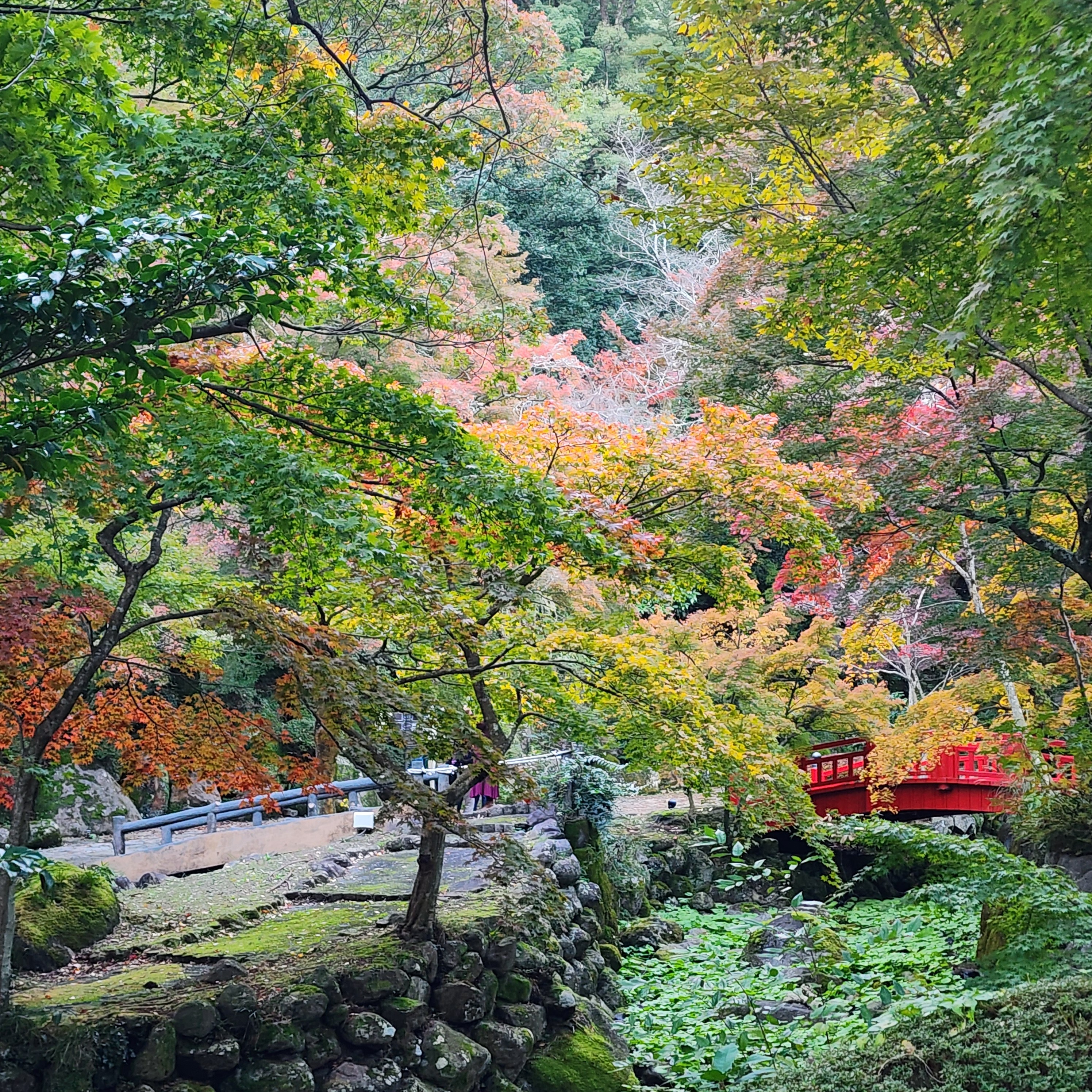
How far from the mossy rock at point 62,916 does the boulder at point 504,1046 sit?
115 inches

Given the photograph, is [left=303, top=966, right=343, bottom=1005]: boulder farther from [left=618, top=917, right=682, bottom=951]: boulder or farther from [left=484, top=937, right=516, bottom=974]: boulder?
[left=618, top=917, right=682, bottom=951]: boulder

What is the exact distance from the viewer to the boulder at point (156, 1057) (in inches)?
192

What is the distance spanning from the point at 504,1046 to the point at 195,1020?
2.43 metres

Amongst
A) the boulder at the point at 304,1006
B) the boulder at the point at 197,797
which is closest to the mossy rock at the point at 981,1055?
the boulder at the point at 304,1006

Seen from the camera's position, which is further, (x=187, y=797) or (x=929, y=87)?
(x=187, y=797)

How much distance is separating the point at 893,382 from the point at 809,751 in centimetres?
832

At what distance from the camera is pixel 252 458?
441cm

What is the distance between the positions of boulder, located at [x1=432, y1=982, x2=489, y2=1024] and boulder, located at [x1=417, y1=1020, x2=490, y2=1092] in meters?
0.13

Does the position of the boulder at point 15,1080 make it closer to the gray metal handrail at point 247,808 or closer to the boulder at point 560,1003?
the gray metal handrail at point 247,808

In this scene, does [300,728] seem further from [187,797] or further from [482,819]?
[482,819]

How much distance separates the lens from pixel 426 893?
22.7 ft

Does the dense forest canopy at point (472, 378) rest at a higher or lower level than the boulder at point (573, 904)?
higher

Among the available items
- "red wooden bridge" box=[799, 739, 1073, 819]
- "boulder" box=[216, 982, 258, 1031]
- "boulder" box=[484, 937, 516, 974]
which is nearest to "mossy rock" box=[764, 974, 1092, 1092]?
"boulder" box=[216, 982, 258, 1031]

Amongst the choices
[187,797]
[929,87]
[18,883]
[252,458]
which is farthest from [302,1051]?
[187,797]
